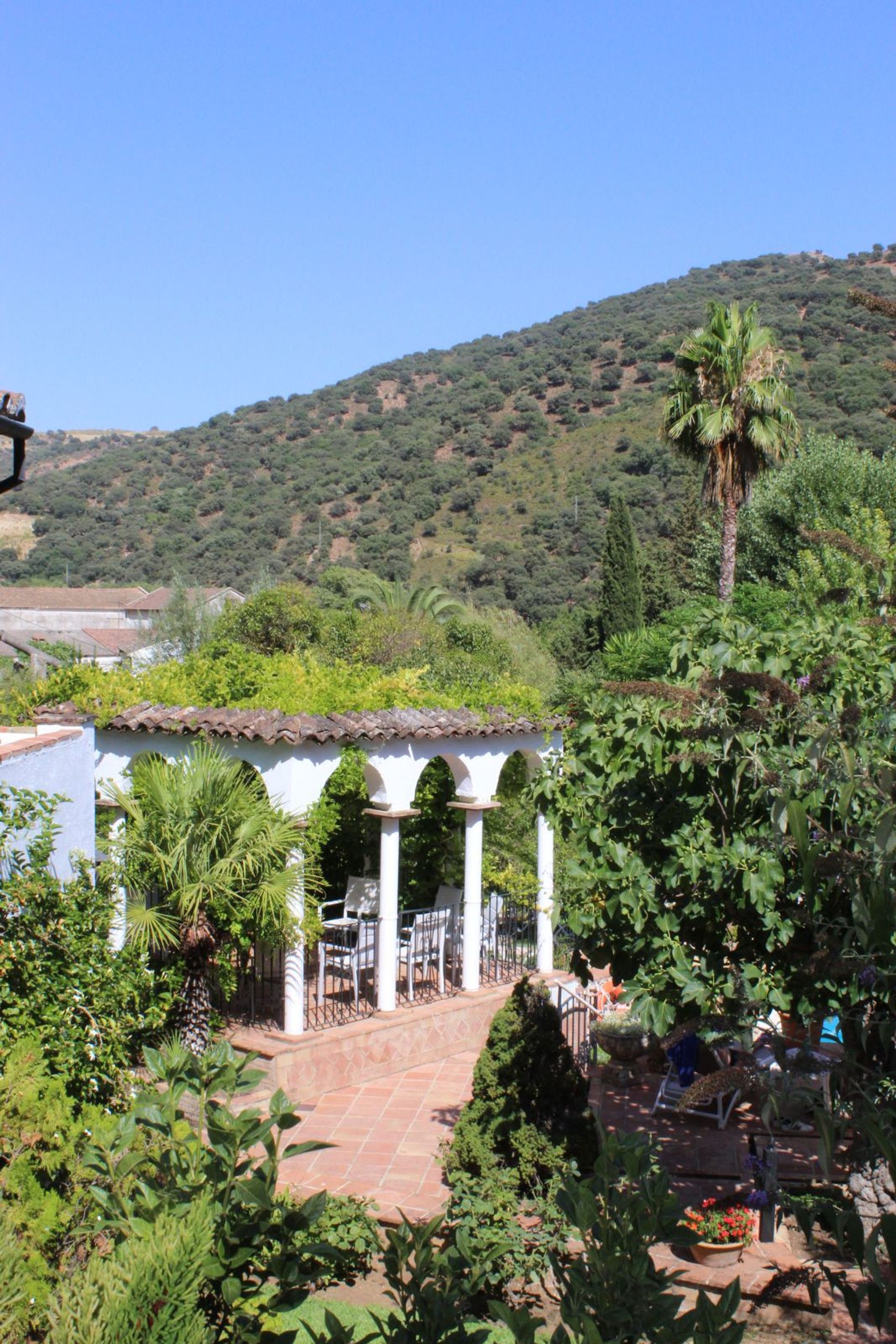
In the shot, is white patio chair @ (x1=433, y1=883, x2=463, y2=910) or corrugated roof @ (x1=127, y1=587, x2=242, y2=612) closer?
white patio chair @ (x1=433, y1=883, x2=463, y2=910)

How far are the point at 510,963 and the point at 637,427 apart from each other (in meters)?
44.8

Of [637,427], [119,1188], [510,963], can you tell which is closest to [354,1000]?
[510,963]

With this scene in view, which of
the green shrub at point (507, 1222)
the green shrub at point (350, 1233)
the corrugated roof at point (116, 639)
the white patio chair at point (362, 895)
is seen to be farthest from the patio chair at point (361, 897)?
the corrugated roof at point (116, 639)

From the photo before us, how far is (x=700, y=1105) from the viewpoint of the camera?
31.4 feet

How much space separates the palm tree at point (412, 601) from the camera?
30797mm

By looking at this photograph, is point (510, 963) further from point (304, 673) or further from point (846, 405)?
point (846, 405)

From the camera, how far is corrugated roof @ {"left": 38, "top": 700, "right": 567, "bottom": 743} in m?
10.1

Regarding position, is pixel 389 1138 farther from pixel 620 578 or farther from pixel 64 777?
pixel 620 578

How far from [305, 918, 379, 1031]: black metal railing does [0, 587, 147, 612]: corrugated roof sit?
4158 centimetres

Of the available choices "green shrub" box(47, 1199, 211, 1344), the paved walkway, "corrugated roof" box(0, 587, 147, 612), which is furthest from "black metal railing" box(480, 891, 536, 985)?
"corrugated roof" box(0, 587, 147, 612)

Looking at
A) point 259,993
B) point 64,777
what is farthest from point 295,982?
point 64,777

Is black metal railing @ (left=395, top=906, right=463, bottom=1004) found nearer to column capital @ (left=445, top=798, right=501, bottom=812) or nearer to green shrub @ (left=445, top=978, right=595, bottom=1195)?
column capital @ (left=445, top=798, right=501, bottom=812)

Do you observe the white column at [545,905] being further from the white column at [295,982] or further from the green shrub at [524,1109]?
the green shrub at [524,1109]

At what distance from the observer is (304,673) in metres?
11.9
